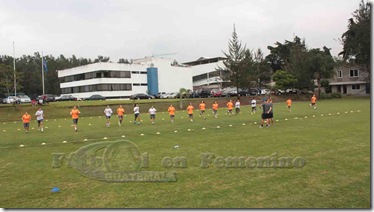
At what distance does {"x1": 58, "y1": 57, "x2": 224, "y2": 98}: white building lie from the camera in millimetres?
65250

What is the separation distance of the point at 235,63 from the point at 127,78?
76.8 ft

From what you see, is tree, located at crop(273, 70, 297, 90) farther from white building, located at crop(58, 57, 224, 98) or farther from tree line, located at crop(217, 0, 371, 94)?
white building, located at crop(58, 57, 224, 98)

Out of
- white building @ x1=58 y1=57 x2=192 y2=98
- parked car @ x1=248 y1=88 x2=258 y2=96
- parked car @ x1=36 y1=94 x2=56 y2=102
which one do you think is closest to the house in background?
parked car @ x1=248 y1=88 x2=258 y2=96

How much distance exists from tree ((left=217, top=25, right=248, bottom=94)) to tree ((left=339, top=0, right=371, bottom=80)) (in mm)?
16890

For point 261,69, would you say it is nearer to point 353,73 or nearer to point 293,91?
point 293,91

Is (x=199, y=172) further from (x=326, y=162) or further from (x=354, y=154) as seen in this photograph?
(x=354, y=154)

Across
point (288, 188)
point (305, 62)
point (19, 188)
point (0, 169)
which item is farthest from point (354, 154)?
point (305, 62)

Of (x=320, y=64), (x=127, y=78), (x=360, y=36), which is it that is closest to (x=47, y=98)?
(x=127, y=78)

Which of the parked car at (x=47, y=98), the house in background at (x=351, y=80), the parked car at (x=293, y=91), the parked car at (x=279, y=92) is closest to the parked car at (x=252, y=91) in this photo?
the parked car at (x=279, y=92)

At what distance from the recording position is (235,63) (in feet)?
184

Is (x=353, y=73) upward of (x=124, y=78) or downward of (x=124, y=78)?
downward

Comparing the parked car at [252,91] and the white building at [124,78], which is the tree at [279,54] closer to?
the parked car at [252,91]

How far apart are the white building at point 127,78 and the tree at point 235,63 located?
5.28 meters

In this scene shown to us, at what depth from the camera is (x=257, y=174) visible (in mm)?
7855
